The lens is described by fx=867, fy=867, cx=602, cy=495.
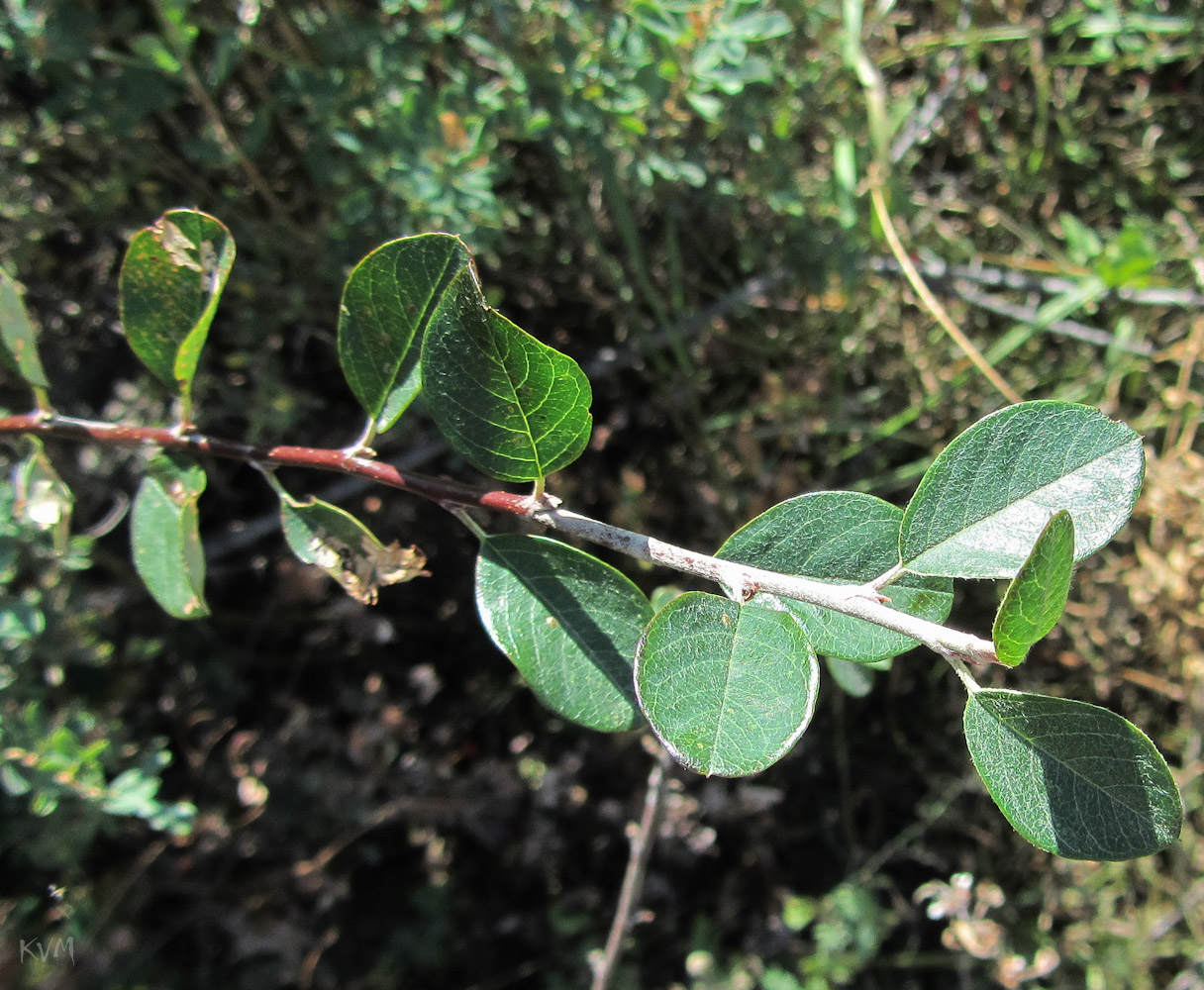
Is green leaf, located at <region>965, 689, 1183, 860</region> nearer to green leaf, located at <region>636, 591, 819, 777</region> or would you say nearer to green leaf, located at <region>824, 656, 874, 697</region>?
green leaf, located at <region>636, 591, 819, 777</region>

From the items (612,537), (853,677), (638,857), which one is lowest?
(638,857)

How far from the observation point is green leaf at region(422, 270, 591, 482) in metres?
0.71

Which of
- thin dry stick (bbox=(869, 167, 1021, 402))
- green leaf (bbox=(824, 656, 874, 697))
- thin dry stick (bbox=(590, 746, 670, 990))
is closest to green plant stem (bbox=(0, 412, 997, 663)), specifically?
green leaf (bbox=(824, 656, 874, 697))

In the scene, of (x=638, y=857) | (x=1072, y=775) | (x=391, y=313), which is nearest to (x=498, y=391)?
(x=391, y=313)

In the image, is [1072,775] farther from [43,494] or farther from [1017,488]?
[43,494]

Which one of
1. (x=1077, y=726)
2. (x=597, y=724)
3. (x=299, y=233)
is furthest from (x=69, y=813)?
(x=1077, y=726)

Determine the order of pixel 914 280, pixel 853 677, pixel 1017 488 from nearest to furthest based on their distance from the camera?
pixel 1017 488 → pixel 853 677 → pixel 914 280

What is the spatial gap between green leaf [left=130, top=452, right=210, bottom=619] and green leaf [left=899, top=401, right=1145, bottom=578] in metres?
0.73

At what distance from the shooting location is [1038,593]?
588 mm

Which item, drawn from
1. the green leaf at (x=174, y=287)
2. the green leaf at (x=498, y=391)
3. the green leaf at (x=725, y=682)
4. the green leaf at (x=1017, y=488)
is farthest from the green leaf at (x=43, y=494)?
the green leaf at (x=1017, y=488)

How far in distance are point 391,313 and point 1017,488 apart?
22.7 inches

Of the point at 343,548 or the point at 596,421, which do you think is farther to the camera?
the point at 596,421

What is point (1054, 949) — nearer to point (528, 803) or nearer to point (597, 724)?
point (528, 803)

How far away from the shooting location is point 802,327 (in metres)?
1.84
